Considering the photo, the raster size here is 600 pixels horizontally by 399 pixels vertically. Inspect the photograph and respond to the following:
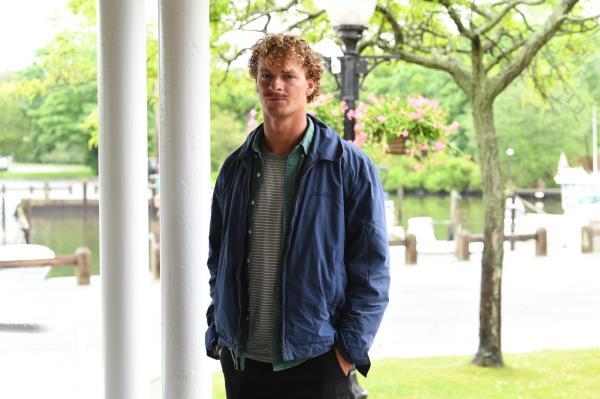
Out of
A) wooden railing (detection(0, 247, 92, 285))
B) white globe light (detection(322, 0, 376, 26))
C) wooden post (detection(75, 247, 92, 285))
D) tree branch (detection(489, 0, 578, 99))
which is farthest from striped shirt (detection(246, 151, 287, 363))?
wooden post (detection(75, 247, 92, 285))

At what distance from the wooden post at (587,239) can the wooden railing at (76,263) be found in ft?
25.1

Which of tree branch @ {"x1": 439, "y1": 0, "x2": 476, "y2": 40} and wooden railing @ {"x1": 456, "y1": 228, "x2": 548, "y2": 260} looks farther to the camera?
wooden railing @ {"x1": 456, "y1": 228, "x2": 548, "y2": 260}

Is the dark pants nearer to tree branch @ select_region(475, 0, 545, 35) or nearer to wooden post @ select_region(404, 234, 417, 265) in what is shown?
tree branch @ select_region(475, 0, 545, 35)

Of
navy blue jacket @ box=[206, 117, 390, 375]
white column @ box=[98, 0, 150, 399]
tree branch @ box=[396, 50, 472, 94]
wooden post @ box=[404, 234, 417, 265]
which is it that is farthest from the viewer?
wooden post @ box=[404, 234, 417, 265]

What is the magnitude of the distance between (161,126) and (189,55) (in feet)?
0.69

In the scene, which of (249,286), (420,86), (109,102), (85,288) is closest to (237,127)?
(420,86)

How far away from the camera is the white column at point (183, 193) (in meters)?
2.68

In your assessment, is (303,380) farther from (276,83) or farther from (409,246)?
(409,246)

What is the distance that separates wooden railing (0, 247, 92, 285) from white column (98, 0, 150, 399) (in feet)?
31.5

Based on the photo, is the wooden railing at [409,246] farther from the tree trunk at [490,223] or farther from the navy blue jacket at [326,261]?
the navy blue jacket at [326,261]

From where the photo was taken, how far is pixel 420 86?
15.4 m

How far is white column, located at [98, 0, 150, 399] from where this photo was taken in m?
2.95

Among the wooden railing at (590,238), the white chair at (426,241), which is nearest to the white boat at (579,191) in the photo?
the wooden railing at (590,238)

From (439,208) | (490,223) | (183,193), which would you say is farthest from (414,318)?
(183,193)
